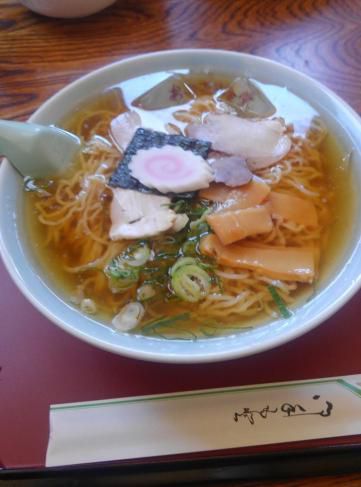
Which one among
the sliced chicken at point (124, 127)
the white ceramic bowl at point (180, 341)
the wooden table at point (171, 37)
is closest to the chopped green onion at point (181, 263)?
the white ceramic bowl at point (180, 341)

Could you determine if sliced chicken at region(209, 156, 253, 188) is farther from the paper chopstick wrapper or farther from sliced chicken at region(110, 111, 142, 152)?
the paper chopstick wrapper

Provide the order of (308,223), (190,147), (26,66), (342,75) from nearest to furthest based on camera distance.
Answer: (308,223) → (190,147) → (342,75) → (26,66)

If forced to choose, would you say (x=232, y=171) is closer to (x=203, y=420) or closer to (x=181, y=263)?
(x=181, y=263)

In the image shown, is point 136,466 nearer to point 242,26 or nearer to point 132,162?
point 132,162

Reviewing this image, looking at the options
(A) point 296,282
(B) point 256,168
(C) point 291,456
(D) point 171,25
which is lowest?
(C) point 291,456

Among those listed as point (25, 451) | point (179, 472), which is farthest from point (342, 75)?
point (25, 451)

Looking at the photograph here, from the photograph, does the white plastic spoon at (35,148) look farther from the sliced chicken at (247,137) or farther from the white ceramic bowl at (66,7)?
the white ceramic bowl at (66,7)

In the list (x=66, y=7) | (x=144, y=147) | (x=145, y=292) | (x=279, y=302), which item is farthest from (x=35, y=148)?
(x=66, y=7)

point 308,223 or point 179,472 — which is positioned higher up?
point 308,223
